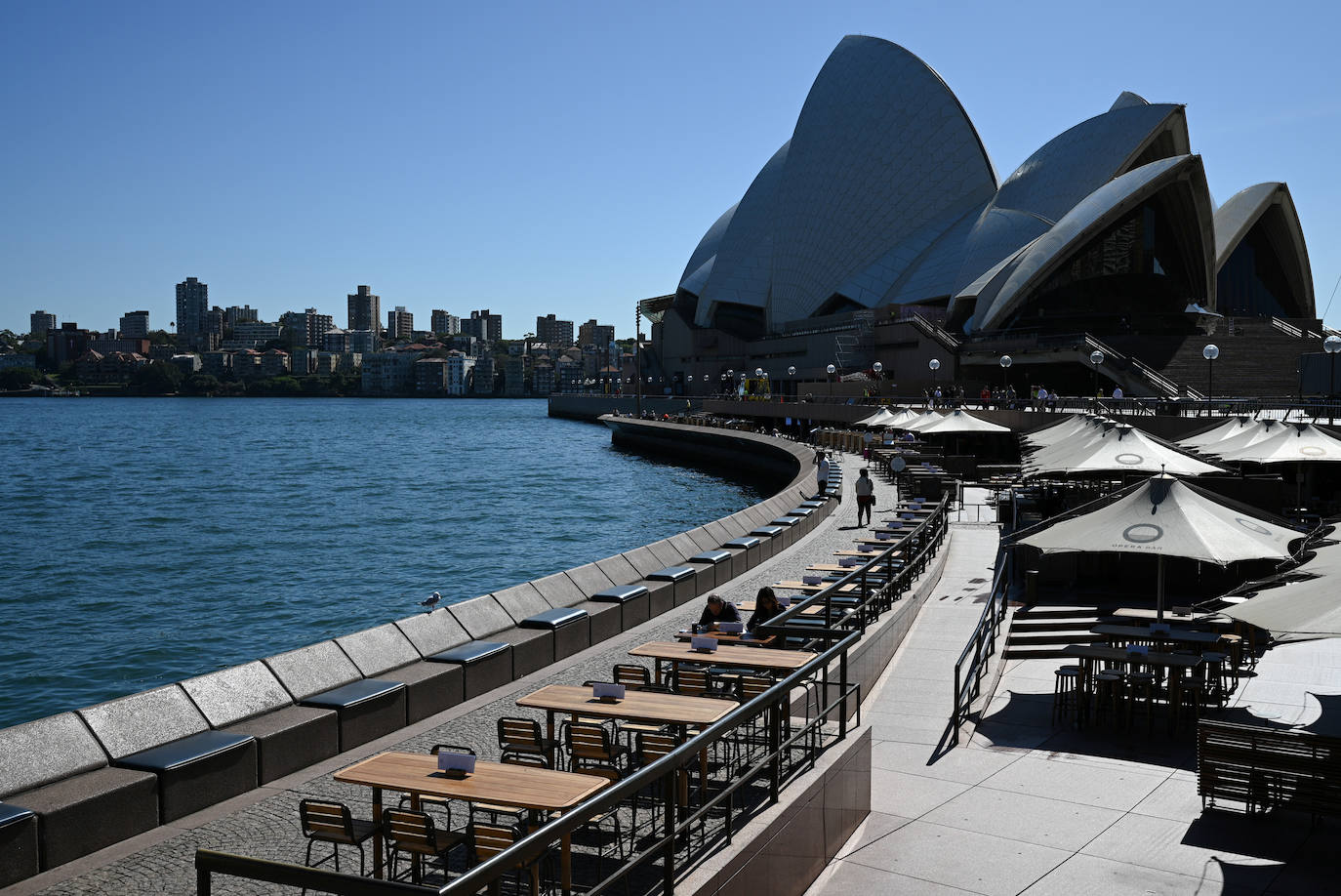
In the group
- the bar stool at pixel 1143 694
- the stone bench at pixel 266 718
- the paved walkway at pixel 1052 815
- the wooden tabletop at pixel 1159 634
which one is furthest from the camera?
the wooden tabletop at pixel 1159 634

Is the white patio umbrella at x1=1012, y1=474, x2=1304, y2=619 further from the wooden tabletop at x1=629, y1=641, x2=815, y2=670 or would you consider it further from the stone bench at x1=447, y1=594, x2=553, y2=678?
the stone bench at x1=447, y1=594, x2=553, y2=678

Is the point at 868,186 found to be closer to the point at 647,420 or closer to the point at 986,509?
the point at 647,420

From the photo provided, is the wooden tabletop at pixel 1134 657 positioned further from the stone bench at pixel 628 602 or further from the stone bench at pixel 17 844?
the stone bench at pixel 17 844

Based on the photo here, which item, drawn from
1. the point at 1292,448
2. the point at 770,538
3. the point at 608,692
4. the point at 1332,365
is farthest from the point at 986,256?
the point at 608,692

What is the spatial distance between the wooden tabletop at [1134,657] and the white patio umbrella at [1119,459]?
20.8ft

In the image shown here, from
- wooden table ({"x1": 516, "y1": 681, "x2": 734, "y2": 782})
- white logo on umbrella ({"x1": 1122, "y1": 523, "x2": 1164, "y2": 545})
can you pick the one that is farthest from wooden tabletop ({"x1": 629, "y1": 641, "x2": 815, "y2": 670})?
white logo on umbrella ({"x1": 1122, "y1": 523, "x2": 1164, "y2": 545})

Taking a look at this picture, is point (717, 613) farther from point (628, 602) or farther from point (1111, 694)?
point (1111, 694)

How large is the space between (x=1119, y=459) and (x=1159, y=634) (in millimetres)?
6430

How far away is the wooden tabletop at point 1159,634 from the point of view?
984 centimetres

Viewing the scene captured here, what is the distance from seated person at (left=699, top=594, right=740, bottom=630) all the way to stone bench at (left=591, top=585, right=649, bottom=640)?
2.08m

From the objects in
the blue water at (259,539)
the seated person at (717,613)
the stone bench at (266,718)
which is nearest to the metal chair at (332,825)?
the stone bench at (266,718)

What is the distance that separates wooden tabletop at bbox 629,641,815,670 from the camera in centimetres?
750

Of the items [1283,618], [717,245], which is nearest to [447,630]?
[1283,618]

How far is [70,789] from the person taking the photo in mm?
5828
